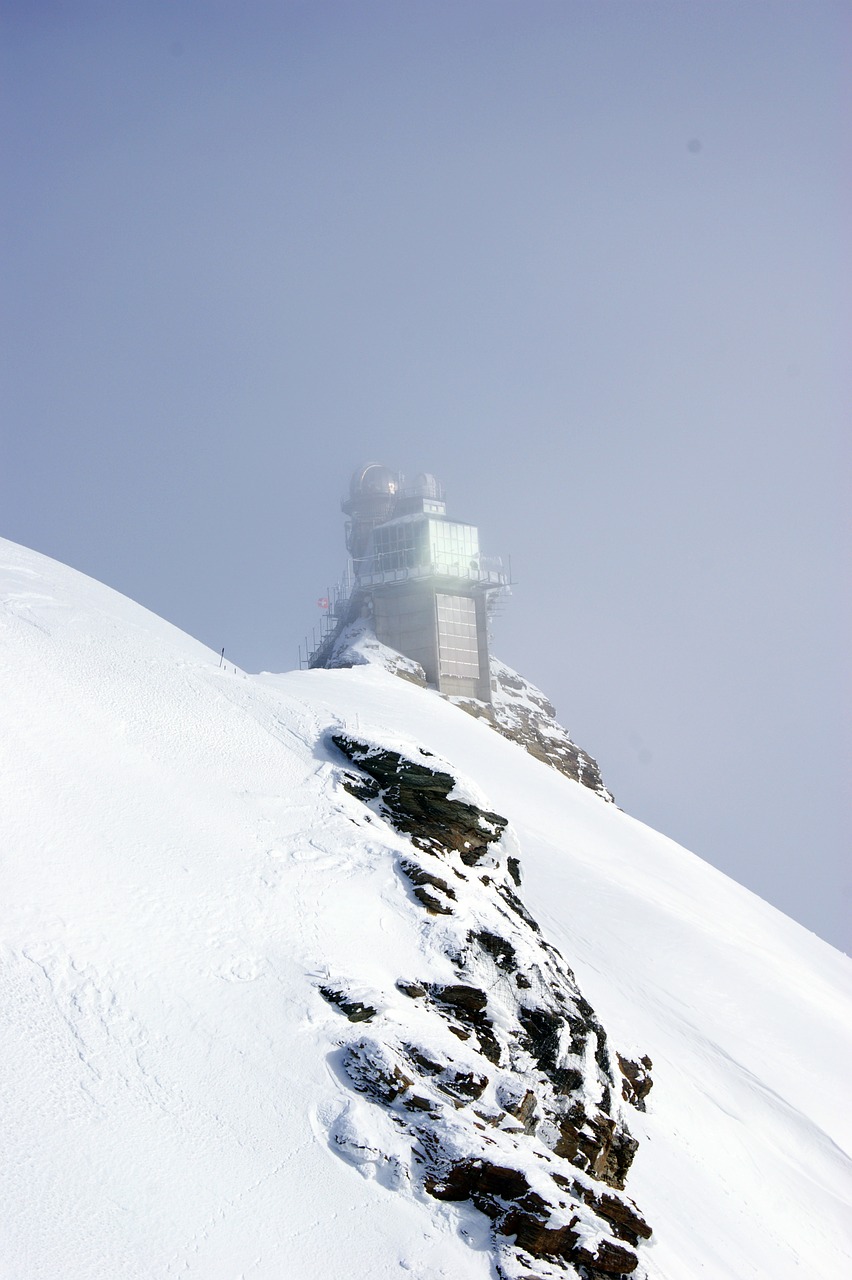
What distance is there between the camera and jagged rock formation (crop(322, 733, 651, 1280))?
11.1m

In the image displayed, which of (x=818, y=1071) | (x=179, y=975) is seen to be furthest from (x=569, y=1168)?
(x=818, y=1071)

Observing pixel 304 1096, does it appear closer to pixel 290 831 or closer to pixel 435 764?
pixel 290 831

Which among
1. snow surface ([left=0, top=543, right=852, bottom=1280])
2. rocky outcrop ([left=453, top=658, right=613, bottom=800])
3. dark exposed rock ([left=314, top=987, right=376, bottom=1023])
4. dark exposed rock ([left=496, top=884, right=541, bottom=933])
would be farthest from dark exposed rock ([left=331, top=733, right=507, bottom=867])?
rocky outcrop ([left=453, top=658, right=613, bottom=800])

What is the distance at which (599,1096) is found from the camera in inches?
614

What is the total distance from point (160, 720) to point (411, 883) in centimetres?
555

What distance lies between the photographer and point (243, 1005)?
1234 centimetres

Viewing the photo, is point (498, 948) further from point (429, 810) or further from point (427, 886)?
point (429, 810)

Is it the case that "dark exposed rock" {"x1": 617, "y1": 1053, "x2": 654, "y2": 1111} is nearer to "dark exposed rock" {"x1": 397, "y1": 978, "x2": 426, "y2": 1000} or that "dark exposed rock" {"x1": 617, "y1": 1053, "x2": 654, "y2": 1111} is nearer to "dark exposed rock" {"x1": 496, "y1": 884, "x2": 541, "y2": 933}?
"dark exposed rock" {"x1": 496, "y1": 884, "x2": 541, "y2": 933}

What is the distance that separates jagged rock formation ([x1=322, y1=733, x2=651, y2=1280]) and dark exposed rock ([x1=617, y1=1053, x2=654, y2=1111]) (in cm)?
4

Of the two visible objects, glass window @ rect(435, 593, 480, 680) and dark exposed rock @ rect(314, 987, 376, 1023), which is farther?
glass window @ rect(435, 593, 480, 680)

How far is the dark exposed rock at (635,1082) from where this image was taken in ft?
59.9

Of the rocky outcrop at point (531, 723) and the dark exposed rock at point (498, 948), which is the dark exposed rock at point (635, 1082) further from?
the rocky outcrop at point (531, 723)

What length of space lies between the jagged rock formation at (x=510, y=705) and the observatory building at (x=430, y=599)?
1317mm

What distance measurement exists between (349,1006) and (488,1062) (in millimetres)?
2120
